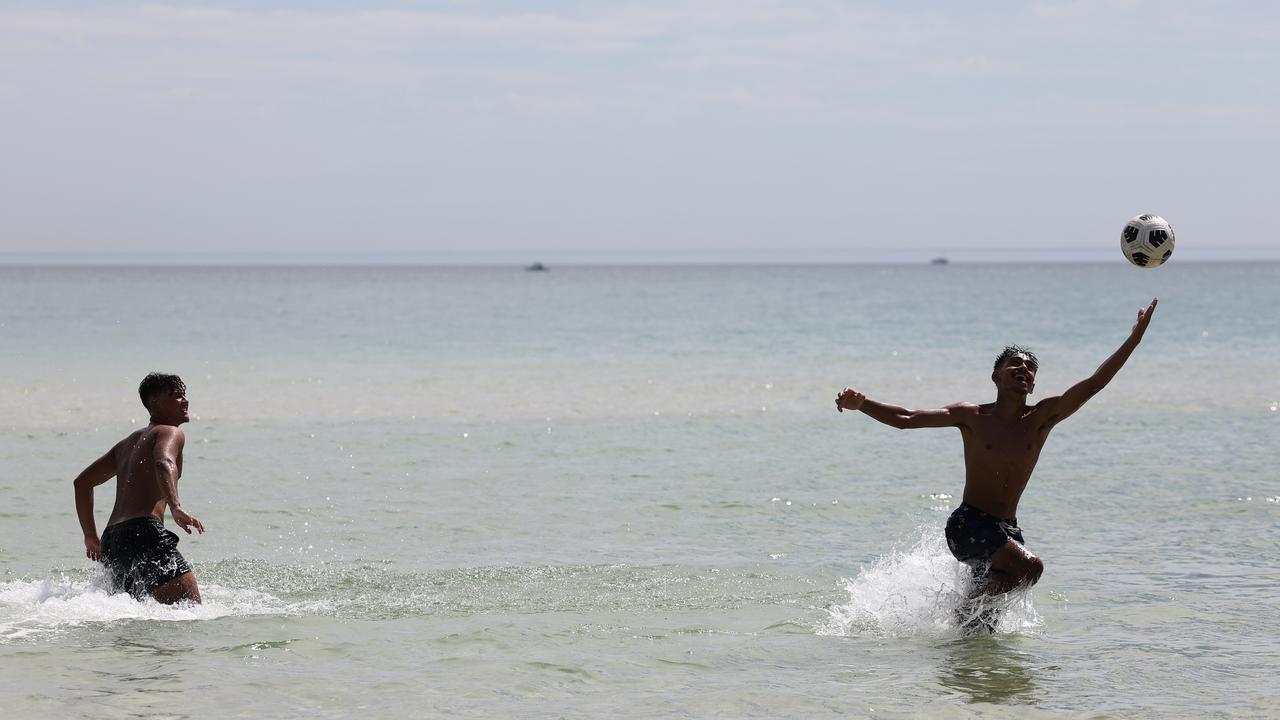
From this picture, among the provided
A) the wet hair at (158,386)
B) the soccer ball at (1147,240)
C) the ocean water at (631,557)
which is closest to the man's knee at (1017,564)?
the ocean water at (631,557)

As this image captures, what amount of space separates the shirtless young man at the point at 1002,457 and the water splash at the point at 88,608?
4.02 m

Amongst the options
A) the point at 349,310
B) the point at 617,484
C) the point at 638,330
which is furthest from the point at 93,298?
the point at 617,484

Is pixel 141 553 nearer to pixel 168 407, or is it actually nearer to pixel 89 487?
pixel 89 487

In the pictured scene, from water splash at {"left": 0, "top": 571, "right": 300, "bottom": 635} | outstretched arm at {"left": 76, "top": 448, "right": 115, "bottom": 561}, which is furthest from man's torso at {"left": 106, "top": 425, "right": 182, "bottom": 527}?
water splash at {"left": 0, "top": 571, "right": 300, "bottom": 635}

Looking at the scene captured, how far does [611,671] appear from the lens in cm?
743

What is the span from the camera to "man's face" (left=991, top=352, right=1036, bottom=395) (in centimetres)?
790

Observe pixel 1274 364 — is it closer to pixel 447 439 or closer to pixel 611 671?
pixel 447 439

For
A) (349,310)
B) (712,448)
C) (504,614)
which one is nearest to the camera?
(504,614)

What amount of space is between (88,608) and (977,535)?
5.26m

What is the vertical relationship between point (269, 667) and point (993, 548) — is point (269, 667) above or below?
below

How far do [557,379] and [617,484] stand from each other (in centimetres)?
1289

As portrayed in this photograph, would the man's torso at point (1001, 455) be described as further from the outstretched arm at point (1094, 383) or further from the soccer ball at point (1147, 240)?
the soccer ball at point (1147, 240)

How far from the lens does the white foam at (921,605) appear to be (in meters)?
8.21

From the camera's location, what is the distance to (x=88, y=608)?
8352 mm
